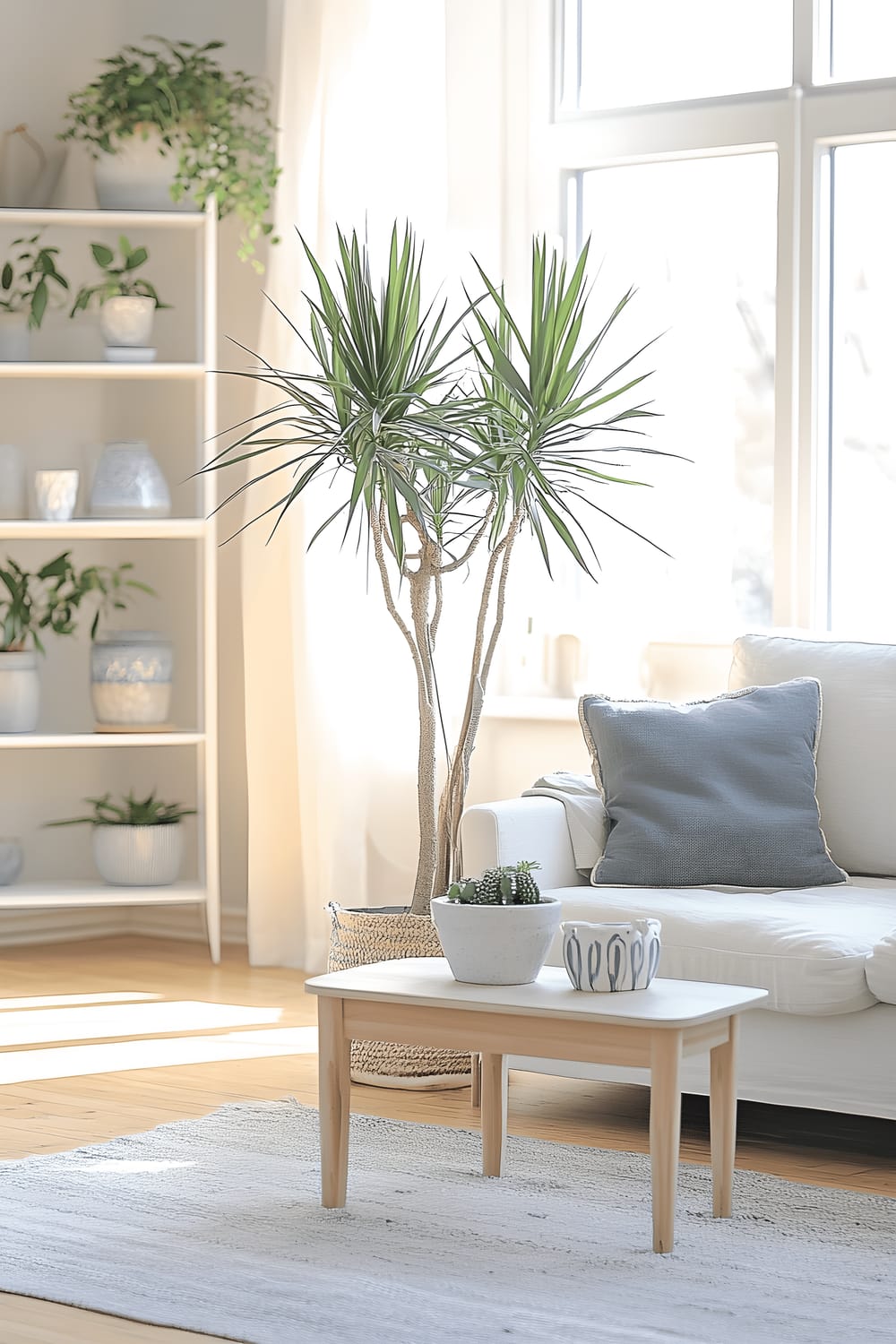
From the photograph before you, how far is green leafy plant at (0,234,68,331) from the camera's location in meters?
4.98

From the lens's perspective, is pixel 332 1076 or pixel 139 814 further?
pixel 139 814

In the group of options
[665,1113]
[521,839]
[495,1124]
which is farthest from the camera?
[521,839]

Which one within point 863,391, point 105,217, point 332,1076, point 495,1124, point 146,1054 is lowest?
point 146,1054

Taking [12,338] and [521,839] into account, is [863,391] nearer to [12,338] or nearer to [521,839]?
[521,839]

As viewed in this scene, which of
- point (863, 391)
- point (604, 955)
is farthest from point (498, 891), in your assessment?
point (863, 391)

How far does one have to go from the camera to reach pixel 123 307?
197 inches

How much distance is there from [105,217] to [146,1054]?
2.30 metres

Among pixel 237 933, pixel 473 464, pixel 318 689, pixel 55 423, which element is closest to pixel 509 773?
pixel 318 689

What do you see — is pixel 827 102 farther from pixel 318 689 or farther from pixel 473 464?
pixel 318 689

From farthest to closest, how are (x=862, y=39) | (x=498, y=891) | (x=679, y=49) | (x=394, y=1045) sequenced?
(x=679, y=49) < (x=862, y=39) < (x=394, y=1045) < (x=498, y=891)

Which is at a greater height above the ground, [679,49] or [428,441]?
[679,49]

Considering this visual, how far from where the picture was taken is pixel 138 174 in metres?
5.02

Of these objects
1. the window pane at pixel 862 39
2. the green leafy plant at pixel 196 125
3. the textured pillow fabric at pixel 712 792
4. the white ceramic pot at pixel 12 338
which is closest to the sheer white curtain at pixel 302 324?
the green leafy plant at pixel 196 125

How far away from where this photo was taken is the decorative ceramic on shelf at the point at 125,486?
4992 mm
